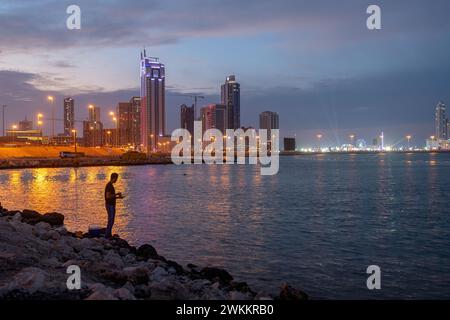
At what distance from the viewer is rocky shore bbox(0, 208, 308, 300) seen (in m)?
9.00

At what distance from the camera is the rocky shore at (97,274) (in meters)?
9.00

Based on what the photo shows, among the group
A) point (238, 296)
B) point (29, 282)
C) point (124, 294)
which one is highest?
point (29, 282)

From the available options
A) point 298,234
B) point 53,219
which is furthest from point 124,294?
point 298,234

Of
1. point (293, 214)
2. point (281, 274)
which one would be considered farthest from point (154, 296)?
point (293, 214)

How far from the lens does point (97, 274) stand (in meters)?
11.4

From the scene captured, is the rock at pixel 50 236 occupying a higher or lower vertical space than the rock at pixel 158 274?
higher

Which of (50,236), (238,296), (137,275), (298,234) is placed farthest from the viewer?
(298,234)

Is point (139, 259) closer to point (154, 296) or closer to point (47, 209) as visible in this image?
point (154, 296)

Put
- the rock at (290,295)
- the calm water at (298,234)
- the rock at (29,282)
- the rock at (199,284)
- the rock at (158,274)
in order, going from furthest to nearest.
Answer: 1. the calm water at (298,234)
2. the rock at (158,274)
3. the rock at (199,284)
4. the rock at (290,295)
5. the rock at (29,282)

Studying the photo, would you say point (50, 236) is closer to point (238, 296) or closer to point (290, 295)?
point (238, 296)

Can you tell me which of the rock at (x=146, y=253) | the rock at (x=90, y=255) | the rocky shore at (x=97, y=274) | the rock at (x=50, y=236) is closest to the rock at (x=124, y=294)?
the rocky shore at (x=97, y=274)

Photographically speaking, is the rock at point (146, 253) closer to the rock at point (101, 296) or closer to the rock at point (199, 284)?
the rock at point (199, 284)

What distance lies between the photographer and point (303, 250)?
19.4 metres
